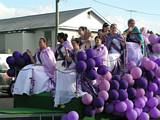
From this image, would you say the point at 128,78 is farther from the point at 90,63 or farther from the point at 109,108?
the point at 90,63

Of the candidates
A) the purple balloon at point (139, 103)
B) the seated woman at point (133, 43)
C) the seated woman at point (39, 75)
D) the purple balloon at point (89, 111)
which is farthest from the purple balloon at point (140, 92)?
the seated woman at point (39, 75)

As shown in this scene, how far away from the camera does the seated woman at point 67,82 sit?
350 inches

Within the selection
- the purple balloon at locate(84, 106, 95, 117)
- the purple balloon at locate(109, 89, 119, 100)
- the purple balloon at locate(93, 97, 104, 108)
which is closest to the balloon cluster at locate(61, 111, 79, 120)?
the purple balloon at locate(84, 106, 95, 117)

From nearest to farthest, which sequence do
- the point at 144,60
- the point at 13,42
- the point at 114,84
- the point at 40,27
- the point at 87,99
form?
the point at 87,99, the point at 114,84, the point at 144,60, the point at 40,27, the point at 13,42

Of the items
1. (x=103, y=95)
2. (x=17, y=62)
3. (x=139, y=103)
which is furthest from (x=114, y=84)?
(x=17, y=62)

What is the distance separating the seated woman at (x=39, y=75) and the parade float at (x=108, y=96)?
6.0 inches

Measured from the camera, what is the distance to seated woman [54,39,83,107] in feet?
29.2

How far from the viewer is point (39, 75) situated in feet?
32.4

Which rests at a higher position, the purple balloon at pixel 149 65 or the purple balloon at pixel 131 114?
the purple balloon at pixel 149 65

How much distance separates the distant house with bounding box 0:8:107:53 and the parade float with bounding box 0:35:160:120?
28945 mm

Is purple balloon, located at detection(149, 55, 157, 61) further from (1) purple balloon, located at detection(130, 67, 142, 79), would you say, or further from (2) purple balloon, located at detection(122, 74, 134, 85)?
(2) purple balloon, located at detection(122, 74, 134, 85)

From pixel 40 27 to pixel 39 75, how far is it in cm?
3054

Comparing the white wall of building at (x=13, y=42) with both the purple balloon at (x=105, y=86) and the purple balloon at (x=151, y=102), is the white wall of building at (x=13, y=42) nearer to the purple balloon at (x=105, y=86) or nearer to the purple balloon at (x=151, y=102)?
the purple balloon at (x=151, y=102)

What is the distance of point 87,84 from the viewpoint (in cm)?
898
